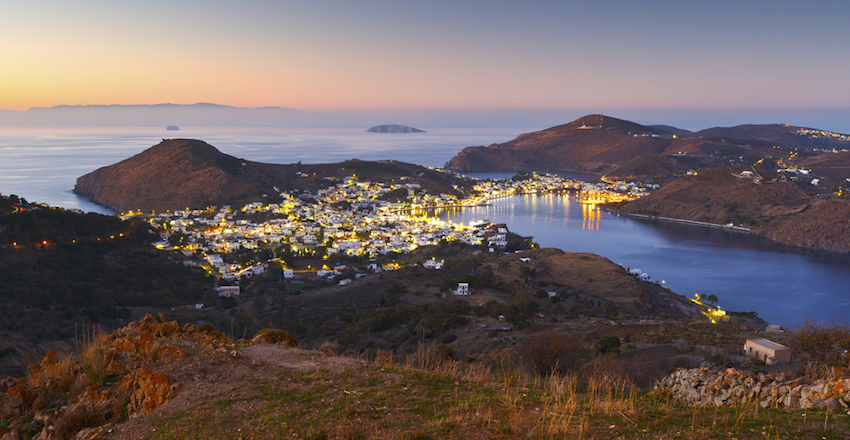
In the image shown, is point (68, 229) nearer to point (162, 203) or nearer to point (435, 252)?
point (435, 252)

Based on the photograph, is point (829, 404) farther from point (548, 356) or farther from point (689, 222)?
point (689, 222)

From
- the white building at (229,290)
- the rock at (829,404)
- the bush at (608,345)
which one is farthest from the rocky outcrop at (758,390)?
the white building at (229,290)

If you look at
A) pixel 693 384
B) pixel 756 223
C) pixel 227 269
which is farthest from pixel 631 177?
pixel 693 384

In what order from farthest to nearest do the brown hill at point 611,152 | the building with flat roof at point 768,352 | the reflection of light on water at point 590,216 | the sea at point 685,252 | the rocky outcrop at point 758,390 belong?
the brown hill at point 611,152 < the reflection of light on water at point 590,216 < the sea at point 685,252 < the building with flat roof at point 768,352 < the rocky outcrop at point 758,390

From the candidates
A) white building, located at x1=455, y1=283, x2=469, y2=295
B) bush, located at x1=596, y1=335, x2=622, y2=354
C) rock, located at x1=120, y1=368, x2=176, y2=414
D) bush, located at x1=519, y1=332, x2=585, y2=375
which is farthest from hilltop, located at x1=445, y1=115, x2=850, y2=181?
rock, located at x1=120, y1=368, x2=176, y2=414

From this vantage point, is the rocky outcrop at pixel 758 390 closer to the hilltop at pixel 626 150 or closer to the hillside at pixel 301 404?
the hillside at pixel 301 404

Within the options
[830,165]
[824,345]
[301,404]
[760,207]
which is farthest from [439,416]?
[830,165]
